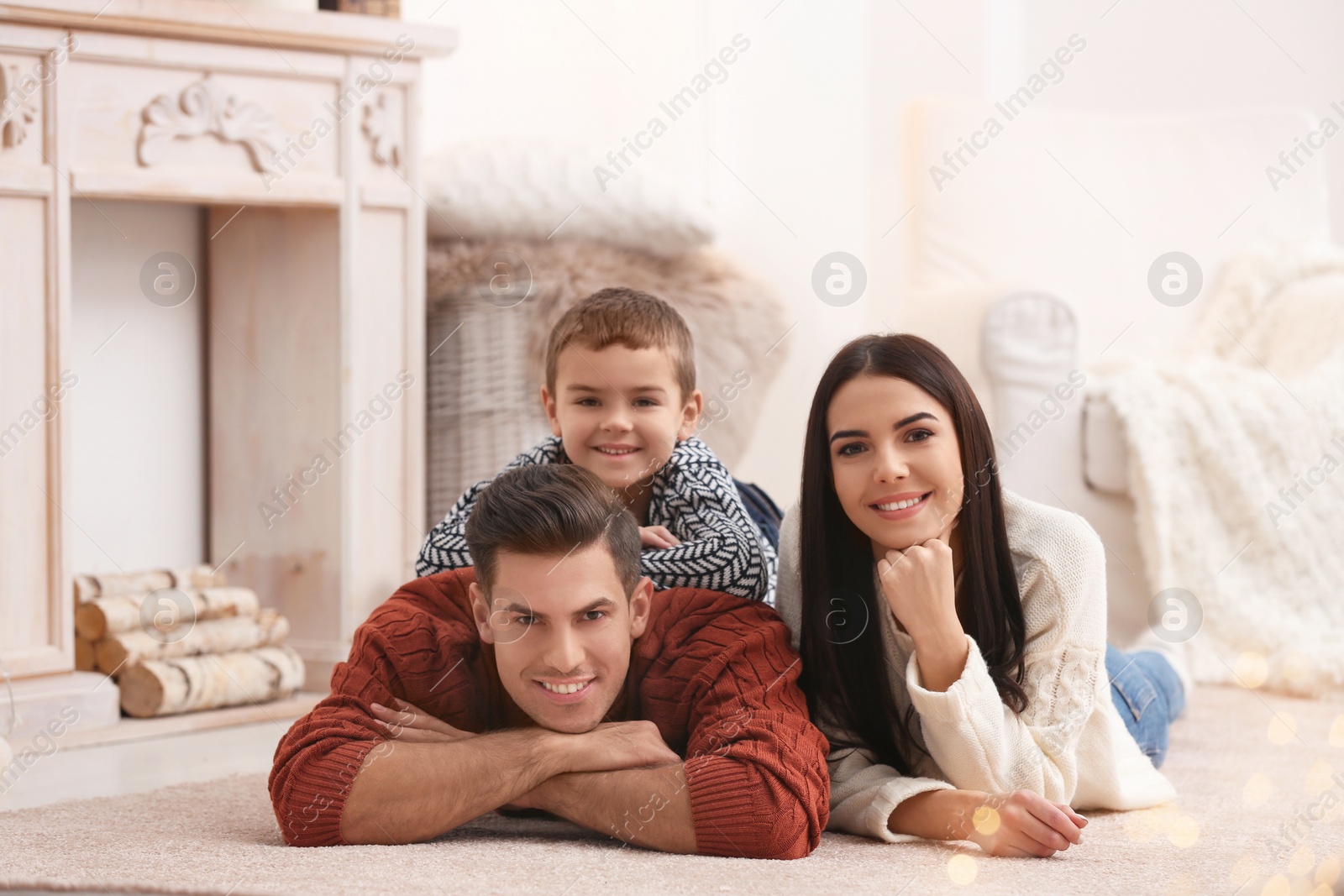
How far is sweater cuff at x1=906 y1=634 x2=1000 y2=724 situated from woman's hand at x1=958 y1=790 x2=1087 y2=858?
8 centimetres

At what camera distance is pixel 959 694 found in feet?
3.86

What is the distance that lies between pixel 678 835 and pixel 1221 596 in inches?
56.0

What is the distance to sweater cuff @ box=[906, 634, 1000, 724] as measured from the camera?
46.3 inches

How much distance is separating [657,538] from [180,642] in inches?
37.8

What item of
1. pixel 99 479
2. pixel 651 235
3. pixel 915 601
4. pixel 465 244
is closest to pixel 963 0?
pixel 651 235

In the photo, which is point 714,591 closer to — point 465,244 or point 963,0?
point 465,244

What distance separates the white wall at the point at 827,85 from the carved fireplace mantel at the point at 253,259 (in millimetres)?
930

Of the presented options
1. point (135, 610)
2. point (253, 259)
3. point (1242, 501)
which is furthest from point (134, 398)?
point (1242, 501)

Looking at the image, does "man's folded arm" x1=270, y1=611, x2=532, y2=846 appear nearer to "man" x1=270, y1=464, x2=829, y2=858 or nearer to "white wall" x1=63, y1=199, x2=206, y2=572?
"man" x1=270, y1=464, x2=829, y2=858

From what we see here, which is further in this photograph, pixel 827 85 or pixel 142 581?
pixel 827 85

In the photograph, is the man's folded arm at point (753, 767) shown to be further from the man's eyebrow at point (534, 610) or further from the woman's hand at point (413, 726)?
the woman's hand at point (413, 726)

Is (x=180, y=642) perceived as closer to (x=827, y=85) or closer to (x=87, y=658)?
(x=87, y=658)

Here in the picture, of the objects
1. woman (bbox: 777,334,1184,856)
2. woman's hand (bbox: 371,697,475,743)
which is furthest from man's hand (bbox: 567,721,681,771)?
woman (bbox: 777,334,1184,856)

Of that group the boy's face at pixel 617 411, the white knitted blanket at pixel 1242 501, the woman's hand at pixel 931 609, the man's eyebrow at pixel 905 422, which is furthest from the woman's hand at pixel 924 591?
the white knitted blanket at pixel 1242 501
